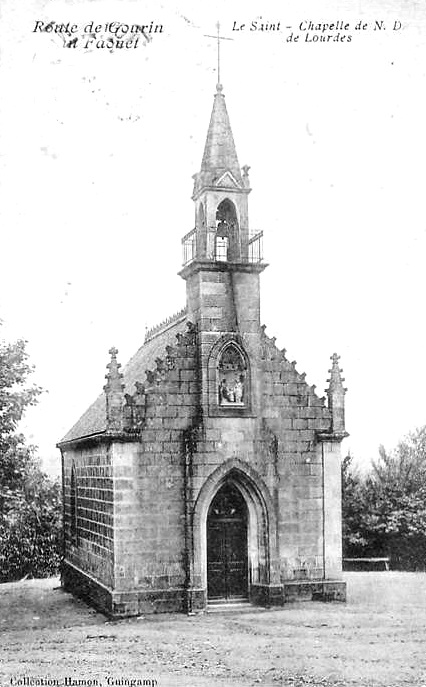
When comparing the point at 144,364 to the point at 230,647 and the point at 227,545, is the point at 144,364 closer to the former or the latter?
the point at 227,545

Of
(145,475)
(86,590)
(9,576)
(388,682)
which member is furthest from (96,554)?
(9,576)

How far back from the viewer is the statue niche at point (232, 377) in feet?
74.9

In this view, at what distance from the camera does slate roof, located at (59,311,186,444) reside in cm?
2530

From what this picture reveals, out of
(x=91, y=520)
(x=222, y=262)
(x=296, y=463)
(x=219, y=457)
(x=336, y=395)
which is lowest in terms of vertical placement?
(x=91, y=520)

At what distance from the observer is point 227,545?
74.1ft

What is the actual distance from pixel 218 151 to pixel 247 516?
1033cm

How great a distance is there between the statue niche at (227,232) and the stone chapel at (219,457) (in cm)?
5

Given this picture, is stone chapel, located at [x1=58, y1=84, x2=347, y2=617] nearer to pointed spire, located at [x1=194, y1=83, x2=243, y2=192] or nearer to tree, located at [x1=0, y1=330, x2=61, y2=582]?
pointed spire, located at [x1=194, y1=83, x2=243, y2=192]

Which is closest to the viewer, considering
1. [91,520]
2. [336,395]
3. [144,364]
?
[336,395]

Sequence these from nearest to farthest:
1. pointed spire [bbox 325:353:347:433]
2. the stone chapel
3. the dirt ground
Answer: the dirt ground, the stone chapel, pointed spire [bbox 325:353:347:433]

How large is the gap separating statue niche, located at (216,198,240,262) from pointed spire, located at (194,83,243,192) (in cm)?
80

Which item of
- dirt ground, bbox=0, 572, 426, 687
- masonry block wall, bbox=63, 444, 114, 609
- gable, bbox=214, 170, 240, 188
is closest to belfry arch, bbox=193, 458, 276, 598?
dirt ground, bbox=0, 572, 426, 687

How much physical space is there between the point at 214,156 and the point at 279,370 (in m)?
6.37

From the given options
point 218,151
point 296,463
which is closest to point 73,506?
point 296,463
